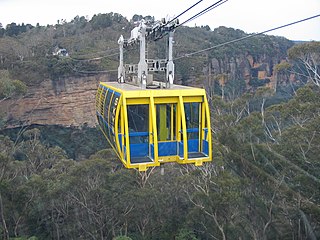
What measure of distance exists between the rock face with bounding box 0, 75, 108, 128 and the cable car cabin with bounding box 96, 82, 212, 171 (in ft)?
65.1

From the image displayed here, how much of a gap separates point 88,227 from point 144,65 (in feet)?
26.3

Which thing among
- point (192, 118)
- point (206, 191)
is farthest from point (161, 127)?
point (206, 191)

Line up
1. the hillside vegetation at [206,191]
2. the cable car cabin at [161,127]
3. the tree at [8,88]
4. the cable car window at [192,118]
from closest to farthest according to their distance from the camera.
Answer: the cable car cabin at [161,127] < the cable car window at [192,118] < the hillside vegetation at [206,191] < the tree at [8,88]

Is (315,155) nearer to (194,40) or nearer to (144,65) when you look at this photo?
(144,65)

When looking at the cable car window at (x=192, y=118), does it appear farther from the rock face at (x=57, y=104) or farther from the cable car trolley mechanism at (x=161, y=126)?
the rock face at (x=57, y=104)

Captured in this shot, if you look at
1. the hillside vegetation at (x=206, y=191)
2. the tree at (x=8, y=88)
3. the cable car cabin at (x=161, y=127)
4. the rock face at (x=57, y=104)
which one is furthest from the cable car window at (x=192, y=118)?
the rock face at (x=57, y=104)

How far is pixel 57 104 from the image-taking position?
2531 centimetres

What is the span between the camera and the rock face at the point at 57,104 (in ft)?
78.9

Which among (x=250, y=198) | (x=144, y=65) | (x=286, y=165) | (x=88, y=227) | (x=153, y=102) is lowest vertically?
(x=88, y=227)

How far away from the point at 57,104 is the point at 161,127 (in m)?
20.9

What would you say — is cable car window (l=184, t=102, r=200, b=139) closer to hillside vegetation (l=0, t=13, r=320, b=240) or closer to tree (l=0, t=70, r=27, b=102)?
hillside vegetation (l=0, t=13, r=320, b=240)

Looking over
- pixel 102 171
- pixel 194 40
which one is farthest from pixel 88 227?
pixel 194 40

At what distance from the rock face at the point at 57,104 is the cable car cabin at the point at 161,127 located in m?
19.8

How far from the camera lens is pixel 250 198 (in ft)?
40.3
